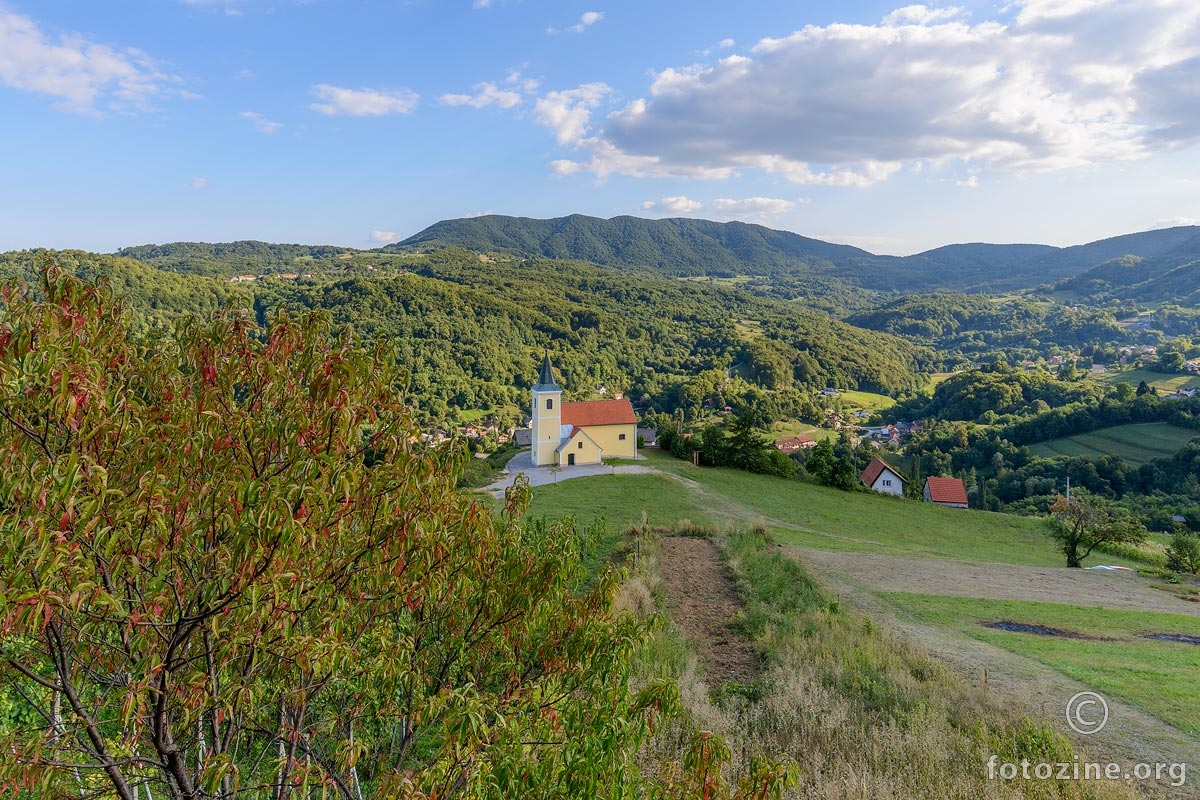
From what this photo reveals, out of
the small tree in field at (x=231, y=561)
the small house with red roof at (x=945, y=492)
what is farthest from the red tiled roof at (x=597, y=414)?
the small tree in field at (x=231, y=561)

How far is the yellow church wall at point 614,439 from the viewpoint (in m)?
37.6

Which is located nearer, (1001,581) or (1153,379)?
(1001,581)

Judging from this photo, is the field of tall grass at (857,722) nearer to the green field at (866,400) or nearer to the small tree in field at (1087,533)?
the small tree in field at (1087,533)

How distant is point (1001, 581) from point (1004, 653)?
883 cm

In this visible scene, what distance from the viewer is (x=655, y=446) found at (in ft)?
145

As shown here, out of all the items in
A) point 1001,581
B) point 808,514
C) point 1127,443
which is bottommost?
point 1127,443

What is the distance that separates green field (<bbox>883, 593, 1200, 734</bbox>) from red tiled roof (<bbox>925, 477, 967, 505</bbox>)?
106 feet

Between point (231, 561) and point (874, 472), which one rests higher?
point (231, 561)

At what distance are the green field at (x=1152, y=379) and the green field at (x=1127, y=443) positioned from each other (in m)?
27.0

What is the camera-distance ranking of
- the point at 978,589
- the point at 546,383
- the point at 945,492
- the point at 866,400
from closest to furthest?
the point at 978,589
the point at 546,383
the point at 945,492
the point at 866,400

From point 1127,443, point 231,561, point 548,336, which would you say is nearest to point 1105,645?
point 231,561

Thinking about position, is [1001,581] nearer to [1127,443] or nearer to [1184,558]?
[1184,558]

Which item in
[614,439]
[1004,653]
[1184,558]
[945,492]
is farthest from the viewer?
[945,492]

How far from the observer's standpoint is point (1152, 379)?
302 feet
